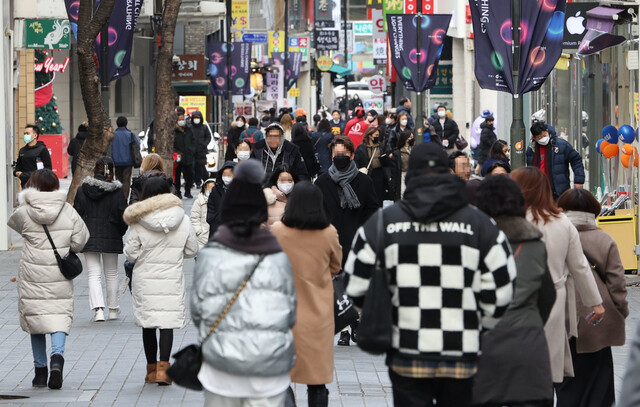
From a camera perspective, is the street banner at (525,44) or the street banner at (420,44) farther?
the street banner at (420,44)

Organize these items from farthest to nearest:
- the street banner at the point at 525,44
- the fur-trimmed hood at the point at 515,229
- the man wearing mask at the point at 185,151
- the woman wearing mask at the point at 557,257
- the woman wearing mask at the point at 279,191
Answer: the man wearing mask at the point at 185,151 < the street banner at the point at 525,44 < the woman wearing mask at the point at 279,191 < the woman wearing mask at the point at 557,257 < the fur-trimmed hood at the point at 515,229

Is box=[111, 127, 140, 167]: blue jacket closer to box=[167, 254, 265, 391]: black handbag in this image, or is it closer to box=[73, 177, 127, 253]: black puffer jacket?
box=[73, 177, 127, 253]: black puffer jacket

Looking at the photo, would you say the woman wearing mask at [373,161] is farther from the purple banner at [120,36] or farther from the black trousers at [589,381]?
the black trousers at [589,381]

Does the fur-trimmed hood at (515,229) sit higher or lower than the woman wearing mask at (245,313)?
higher

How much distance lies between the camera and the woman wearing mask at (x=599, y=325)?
7805 millimetres

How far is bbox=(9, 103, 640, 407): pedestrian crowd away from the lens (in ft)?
18.6

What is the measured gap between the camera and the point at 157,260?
9531 mm

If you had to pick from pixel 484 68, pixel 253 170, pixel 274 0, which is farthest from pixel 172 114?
pixel 274 0

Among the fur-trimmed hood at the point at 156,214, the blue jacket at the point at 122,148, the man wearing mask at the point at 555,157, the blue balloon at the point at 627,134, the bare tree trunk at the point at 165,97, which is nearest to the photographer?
the fur-trimmed hood at the point at 156,214

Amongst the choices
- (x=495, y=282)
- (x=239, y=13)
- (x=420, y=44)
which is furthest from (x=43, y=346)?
(x=239, y=13)

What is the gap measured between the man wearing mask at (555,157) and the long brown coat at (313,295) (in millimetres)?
8479

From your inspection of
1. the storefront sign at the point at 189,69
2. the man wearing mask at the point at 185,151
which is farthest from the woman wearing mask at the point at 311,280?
the storefront sign at the point at 189,69

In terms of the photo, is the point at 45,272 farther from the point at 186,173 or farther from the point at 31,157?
the point at 186,173

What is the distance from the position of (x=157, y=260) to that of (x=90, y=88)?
869 centimetres
